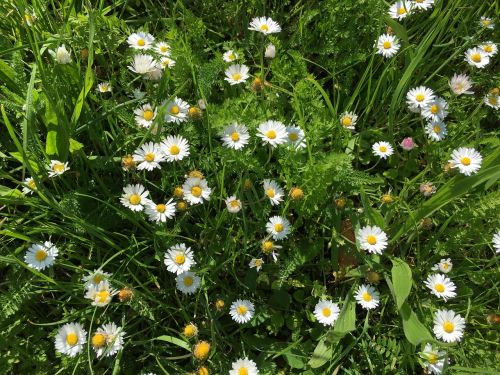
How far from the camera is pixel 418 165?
2.36 meters

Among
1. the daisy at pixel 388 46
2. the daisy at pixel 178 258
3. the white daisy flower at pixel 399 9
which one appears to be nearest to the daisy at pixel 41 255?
the daisy at pixel 178 258

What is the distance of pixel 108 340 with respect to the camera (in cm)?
181

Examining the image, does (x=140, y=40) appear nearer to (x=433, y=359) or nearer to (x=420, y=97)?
(x=420, y=97)

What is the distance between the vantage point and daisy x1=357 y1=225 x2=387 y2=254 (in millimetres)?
1978

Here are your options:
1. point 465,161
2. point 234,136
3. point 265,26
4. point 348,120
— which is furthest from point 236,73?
point 465,161

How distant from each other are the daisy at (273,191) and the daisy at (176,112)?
0.44 meters

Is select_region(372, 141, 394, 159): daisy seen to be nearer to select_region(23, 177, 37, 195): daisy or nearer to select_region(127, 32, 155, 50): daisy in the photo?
select_region(127, 32, 155, 50): daisy

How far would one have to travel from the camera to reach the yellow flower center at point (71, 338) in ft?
5.94

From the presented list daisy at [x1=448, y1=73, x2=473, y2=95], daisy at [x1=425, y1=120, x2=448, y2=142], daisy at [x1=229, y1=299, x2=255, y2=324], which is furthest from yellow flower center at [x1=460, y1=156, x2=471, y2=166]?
daisy at [x1=229, y1=299, x2=255, y2=324]

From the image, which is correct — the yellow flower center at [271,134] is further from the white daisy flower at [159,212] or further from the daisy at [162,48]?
the daisy at [162,48]

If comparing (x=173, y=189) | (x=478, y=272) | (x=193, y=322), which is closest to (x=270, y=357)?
(x=193, y=322)

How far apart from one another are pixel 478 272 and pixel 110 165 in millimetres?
1653

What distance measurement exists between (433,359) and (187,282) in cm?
100

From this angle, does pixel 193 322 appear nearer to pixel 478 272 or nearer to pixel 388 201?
pixel 388 201
